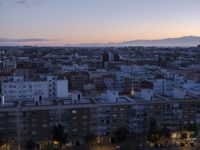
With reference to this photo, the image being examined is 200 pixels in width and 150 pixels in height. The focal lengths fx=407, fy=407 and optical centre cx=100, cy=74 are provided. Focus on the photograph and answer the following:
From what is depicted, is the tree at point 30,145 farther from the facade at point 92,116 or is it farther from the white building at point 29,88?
the white building at point 29,88

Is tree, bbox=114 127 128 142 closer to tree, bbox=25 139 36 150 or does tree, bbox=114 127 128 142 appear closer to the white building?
tree, bbox=25 139 36 150

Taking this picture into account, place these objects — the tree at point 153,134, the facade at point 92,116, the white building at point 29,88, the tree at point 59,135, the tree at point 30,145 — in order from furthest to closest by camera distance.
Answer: the white building at point 29,88
the facade at point 92,116
the tree at point 153,134
the tree at point 59,135
the tree at point 30,145

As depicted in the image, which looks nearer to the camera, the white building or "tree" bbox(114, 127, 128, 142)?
"tree" bbox(114, 127, 128, 142)

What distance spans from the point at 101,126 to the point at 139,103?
2119mm

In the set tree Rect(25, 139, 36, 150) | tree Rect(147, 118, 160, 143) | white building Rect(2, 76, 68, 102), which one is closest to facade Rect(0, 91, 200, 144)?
tree Rect(25, 139, 36, 150)

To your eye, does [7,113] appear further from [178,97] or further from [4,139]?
[178,97]

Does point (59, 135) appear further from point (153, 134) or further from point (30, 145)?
point (153, 134)

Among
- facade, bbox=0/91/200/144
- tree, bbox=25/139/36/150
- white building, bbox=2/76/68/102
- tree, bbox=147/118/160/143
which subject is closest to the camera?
tree, bbox=25/139/36/150

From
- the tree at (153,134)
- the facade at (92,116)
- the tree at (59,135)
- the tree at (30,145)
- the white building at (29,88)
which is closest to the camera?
the tree at (30,145)

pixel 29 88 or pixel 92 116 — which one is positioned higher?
pixel 29 88

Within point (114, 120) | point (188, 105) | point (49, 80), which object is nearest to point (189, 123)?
point (188, 105)

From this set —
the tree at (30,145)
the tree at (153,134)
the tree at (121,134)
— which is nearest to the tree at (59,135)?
the tree at (30,145)

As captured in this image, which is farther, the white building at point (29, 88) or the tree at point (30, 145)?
the white building at point (29, 88)

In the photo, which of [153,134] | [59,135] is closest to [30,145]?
[59,135]
